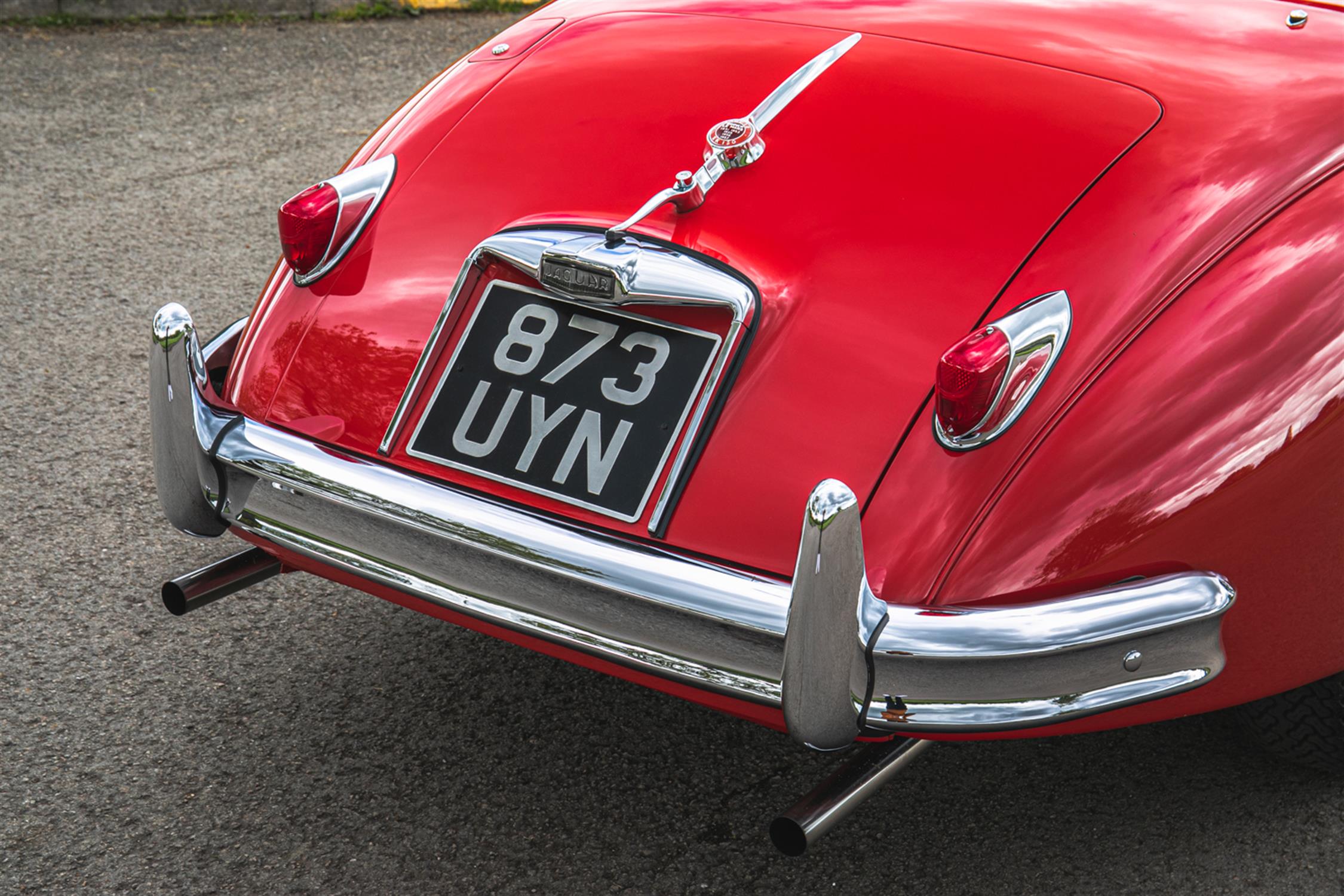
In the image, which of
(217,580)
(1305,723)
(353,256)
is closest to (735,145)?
(353,256)

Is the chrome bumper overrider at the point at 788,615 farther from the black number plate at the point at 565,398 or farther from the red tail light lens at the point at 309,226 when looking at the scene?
the red tail light lens at the point at 309,226

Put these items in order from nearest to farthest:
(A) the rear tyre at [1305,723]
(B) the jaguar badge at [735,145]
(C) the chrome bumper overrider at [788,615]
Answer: (C) the chrome bumper overrider at [788,615], (B) the jaguar badge at [735,145], (A) the rear tyre at [1305,723]

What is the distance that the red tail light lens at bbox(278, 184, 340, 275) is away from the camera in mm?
2297

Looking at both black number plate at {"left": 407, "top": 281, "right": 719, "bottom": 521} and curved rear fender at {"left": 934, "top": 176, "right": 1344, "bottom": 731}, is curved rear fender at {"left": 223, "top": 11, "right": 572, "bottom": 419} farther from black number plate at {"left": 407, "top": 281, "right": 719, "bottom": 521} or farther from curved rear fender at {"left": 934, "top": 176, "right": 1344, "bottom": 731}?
curved rear fender at {"left": 934, "top": 176, "right": 1344, "bottom": 731}

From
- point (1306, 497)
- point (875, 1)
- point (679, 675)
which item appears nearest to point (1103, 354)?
point (1306, 497)

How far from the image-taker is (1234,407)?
183cm

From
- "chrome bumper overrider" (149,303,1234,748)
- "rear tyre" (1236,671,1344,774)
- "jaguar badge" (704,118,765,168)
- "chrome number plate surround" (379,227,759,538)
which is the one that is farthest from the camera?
"rear tyre" (1236,671,1344,774)

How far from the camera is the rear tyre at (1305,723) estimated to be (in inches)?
88.1

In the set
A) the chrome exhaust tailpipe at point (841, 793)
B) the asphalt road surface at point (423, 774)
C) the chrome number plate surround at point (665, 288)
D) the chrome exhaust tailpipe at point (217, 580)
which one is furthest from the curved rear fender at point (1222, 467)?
the chrome exhaust tailpipe at point (217, 580)

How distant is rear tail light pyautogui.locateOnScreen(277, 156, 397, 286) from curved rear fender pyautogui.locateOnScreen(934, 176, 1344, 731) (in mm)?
1227

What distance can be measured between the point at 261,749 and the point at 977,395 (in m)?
1.56

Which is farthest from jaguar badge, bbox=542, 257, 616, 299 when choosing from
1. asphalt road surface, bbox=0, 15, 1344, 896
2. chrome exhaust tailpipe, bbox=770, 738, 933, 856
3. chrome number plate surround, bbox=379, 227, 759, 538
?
asphalt road surface, bbox=0, 15, 1344, 896

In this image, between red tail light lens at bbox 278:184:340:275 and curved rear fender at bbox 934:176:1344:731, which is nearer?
curved rear fender at bbox 934:176:1344:731

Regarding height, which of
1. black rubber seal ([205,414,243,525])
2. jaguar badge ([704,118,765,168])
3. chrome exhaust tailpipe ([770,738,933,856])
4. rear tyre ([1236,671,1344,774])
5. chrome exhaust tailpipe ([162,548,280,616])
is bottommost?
rear tyre ([1236,671,1344,774])
